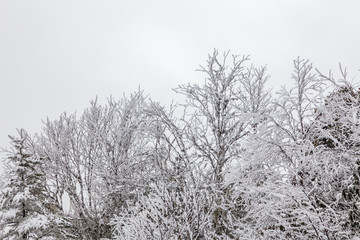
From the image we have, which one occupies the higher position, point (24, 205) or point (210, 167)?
point (24, 205)

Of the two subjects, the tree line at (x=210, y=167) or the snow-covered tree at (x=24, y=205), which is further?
the snow-covered tree at (x=24, y=205)

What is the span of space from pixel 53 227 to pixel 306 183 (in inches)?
334

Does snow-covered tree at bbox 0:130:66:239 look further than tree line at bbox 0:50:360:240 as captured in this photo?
Yes

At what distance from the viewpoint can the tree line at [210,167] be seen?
6215 millimetres

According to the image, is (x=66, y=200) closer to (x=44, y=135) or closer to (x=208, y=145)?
(x=44, y=135)

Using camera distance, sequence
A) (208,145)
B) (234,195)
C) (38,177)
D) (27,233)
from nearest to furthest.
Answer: (234,195)
(208,145)
(27,233)
(38,177)

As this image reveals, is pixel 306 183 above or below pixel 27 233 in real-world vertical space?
below

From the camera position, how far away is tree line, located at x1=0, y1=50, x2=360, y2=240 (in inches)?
245

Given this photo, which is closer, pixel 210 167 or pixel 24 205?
pixel 210 167

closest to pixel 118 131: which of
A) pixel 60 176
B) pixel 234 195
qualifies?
pixel 60 176

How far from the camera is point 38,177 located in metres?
11.9

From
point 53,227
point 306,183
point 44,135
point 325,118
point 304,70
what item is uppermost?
point 44,135

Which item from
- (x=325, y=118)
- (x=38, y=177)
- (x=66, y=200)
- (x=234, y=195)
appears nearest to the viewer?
(x=325, y=118)

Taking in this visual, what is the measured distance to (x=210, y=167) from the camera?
10.4 metres
